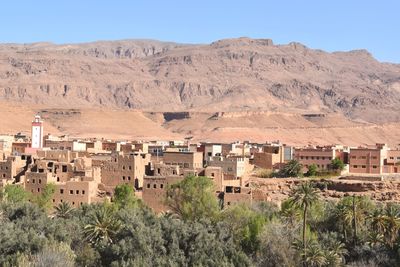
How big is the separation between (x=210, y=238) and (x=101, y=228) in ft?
14.6

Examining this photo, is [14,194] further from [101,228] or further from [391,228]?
[391,228]

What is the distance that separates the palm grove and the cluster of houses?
343 inches

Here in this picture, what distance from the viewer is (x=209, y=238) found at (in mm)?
27828

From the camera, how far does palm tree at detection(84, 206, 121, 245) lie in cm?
2914

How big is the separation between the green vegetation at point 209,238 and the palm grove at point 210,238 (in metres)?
0.04

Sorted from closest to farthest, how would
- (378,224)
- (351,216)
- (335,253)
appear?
(335,253) → (378,224) → (351,216)

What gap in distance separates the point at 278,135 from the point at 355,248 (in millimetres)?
103361

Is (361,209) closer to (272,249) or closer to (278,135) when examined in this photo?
(272,249)

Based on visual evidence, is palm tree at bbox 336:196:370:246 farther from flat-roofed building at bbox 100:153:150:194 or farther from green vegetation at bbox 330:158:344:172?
green vegetation at bbox 330:158:344:172

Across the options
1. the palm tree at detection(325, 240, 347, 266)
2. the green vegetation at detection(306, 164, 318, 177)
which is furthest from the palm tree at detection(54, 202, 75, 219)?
the green vegetation at detection(306, 164, 318, 177)

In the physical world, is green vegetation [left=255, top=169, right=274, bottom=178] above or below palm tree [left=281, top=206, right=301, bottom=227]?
above

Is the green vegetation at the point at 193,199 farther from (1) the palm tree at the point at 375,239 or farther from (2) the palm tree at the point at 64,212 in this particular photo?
(1) the palm tree at the point at 375,239

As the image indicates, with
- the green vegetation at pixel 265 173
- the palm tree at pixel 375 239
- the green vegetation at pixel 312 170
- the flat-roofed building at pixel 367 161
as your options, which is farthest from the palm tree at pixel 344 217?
the flat-roofed building at pixel 367 161

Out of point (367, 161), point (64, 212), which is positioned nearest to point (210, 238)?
point (64, 212)
